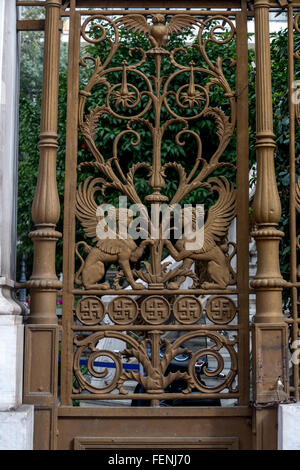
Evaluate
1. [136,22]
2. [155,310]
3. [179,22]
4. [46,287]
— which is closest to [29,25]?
[136,22]

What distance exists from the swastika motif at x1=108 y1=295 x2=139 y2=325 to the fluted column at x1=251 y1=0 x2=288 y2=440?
745 mm

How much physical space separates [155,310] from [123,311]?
0.20m

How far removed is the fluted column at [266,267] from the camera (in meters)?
3.76

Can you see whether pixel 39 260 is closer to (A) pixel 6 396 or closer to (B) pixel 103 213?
(B) pixel 103 213

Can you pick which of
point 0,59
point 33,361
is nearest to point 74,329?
point 33,361

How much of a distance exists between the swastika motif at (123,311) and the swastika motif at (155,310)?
58mm

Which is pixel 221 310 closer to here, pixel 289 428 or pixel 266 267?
pixel 266 267

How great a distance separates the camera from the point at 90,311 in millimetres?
3980

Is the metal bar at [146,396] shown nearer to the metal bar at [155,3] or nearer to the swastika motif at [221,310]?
the swastika motif at [221,310]

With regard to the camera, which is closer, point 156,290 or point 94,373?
point 94,373

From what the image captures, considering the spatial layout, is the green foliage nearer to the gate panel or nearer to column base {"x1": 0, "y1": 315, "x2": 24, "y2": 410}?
the gate panel

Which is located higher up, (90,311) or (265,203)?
(265,203)

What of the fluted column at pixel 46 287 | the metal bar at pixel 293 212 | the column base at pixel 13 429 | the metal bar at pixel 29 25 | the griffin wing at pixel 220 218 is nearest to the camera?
the column base at pixel 13 429

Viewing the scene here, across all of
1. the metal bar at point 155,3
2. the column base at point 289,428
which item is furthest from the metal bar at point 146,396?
the metal bar at point 155,3
